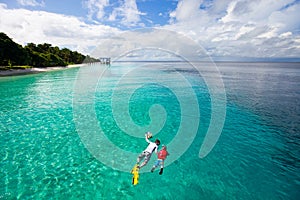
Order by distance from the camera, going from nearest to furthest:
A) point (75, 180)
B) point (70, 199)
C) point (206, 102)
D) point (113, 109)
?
1. point (70, 199)
2. point (75, 180)
3. point (113, 109)
4. point (206, 102)

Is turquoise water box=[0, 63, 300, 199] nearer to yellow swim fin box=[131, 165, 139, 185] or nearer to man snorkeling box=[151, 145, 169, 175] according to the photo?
yellow swim fin box=[131, 165, 139, 185]

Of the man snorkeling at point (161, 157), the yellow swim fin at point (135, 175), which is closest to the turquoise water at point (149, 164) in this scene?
the yellow swim fin at point (135, 175)

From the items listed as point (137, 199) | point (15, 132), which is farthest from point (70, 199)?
point (15, 132)

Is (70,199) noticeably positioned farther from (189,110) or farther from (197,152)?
(189,110)

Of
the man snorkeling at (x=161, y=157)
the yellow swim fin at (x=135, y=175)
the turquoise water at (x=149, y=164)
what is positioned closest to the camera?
the turquoise water at (x=149, y=164)

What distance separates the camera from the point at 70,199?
28.3 ft

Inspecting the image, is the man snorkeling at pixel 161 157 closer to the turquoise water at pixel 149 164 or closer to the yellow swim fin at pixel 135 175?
the turquoise water at pixel 149 164

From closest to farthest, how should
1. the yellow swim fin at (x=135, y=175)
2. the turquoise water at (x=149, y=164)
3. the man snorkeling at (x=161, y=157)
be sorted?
the turquoise water at (x=149, y=164)
the yellow swim fin at (x=135, y=175)
the man snorkeling at (x=161, y=157)

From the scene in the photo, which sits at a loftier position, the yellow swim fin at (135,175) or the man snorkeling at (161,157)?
the man snorkeling at (161,157)

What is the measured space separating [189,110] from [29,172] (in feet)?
64.1

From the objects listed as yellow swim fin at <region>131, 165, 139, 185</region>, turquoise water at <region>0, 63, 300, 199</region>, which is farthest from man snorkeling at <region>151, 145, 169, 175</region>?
yellow swim fin at <region>131, 165, 139, 185</region>

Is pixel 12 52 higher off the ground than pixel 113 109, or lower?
higher

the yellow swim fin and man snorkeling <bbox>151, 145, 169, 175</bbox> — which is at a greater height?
man snorkeling <bbox>151, 145, 169, 175</bbox>

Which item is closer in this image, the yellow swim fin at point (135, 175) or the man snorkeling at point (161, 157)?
the yellow swim fin at point (135, 175)
